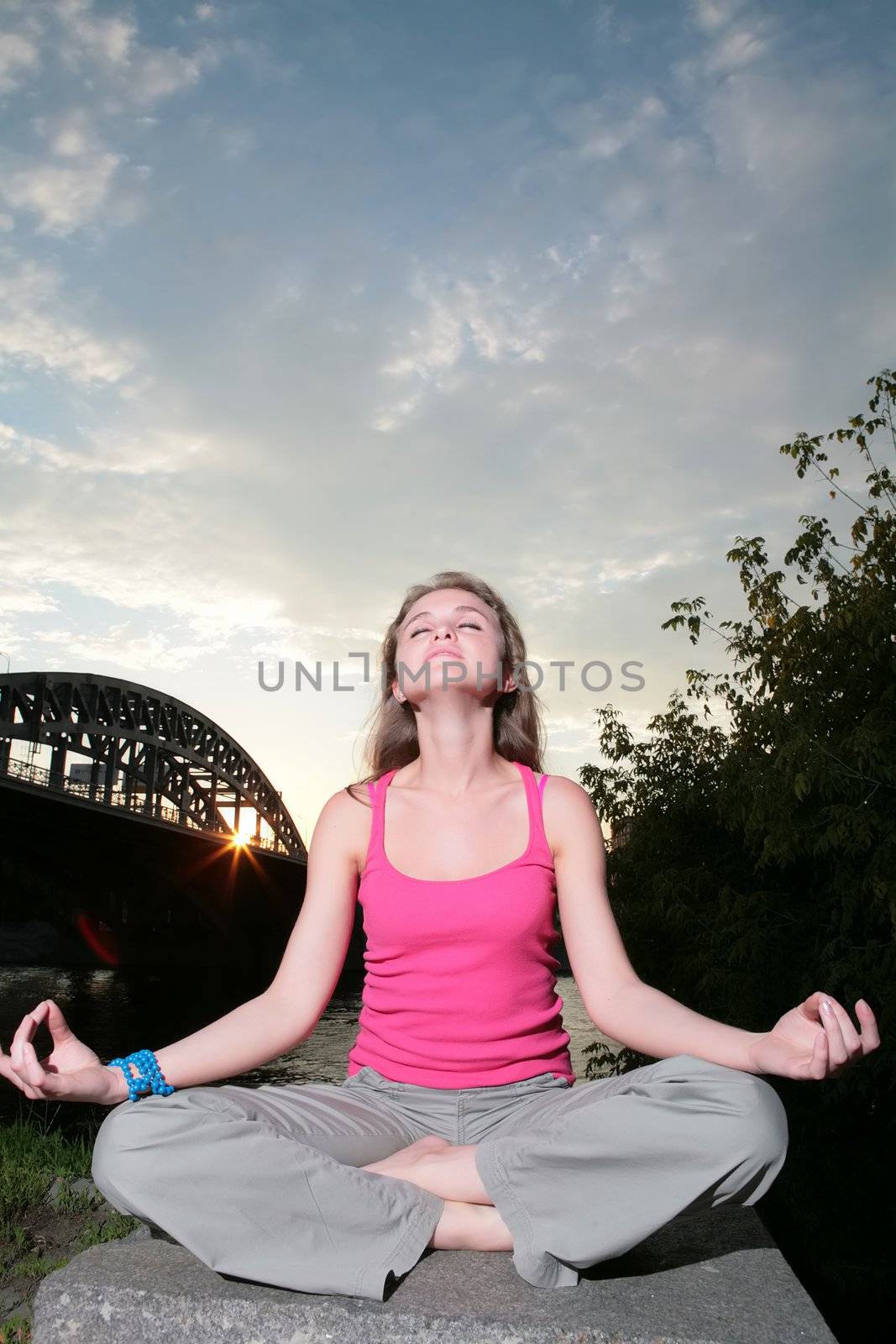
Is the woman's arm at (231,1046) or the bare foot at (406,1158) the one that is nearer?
the bare foot at (406,1158)

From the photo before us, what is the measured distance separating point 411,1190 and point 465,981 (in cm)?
53

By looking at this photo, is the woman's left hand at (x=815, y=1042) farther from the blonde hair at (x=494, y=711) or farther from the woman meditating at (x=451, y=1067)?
the blonde hair at (x=494, y=711)

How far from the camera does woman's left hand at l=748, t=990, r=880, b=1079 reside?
1.87 m

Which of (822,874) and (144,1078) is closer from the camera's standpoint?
(144,1078)

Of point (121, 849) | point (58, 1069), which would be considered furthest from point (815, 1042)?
point (121, 849)

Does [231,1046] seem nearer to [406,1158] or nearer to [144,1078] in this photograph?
[144,1078]

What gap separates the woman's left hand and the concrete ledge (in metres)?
0.45

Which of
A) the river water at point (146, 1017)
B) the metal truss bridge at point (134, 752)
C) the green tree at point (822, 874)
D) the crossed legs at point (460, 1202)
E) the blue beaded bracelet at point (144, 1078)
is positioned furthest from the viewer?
the metal truss bridge at point (134, 752)

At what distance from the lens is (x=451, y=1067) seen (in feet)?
7.91

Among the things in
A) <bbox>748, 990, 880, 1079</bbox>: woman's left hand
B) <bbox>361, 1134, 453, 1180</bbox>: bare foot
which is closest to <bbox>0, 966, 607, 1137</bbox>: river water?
<bbox>361, 1134, 453, 1180</bbox>: bare foot

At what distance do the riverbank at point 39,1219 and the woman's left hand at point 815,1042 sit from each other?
214cm

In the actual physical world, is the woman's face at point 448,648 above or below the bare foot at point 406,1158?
above

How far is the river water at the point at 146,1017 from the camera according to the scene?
12.5 meters

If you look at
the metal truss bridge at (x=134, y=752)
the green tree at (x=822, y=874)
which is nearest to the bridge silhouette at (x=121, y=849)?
the metal truss bridge at (x=134, y=752)
